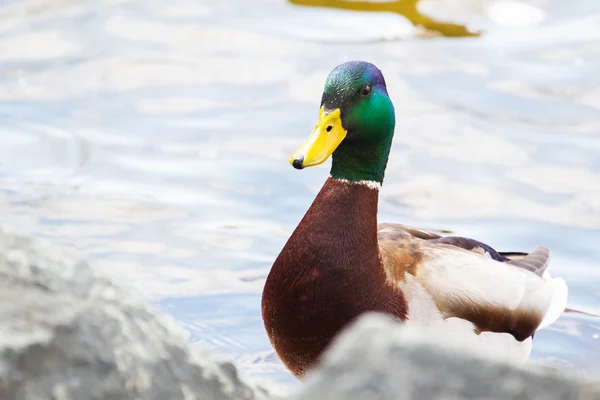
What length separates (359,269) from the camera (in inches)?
172

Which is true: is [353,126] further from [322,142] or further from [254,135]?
[254,135]

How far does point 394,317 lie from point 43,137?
368cm

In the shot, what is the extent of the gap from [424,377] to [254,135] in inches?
240

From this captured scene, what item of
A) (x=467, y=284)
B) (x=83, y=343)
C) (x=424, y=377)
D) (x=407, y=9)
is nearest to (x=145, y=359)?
(x=83, y=343)

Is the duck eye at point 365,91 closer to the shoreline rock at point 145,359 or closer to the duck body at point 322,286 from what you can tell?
the duck body at point 322,286

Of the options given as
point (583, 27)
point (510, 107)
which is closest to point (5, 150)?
point (510, 107)

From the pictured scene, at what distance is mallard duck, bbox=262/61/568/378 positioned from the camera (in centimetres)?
435

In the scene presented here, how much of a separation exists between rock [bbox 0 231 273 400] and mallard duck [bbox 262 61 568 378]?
2286 mm

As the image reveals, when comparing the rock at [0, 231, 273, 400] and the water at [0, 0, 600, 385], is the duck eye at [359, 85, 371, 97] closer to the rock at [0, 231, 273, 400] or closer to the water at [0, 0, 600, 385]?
the water at [0, 0, 600, 385]

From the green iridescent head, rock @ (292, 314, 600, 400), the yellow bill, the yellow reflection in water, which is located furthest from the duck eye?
the yellow reflection in water

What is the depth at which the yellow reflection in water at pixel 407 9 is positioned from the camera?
30.3 feet

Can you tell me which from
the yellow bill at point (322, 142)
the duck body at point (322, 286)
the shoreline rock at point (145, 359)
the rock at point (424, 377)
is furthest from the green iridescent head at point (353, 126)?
the rock at point (424, 377)

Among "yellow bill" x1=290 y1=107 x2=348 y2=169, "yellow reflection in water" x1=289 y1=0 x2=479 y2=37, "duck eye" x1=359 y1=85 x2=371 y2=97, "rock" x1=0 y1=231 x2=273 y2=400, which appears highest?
"rock" x1=0 y1=231 x2=273 y2=400

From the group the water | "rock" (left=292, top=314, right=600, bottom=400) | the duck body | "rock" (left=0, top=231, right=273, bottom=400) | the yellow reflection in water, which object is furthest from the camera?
the yellow reflection in water
